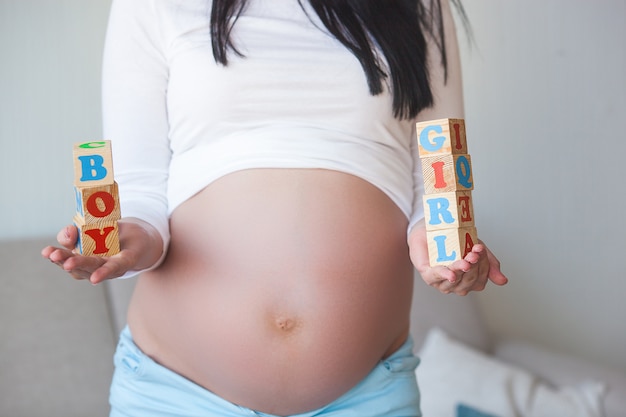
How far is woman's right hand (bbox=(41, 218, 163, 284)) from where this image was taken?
74 centimetres

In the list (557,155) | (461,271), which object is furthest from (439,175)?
(557,155)

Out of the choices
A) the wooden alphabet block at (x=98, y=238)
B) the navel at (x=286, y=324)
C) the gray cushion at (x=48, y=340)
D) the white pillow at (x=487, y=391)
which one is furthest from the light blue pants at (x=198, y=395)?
the white pillow at (x=487, y=391)

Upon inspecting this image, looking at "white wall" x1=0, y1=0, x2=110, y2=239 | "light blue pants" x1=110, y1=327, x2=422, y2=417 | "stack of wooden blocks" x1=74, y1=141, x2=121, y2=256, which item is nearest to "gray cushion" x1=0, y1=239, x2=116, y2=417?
"white wall" x1=0, y1=0, x2=110, y2=239

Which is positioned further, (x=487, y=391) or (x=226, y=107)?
(x=487, y=391)

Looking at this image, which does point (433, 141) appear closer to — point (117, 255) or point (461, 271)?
point (461, 271)

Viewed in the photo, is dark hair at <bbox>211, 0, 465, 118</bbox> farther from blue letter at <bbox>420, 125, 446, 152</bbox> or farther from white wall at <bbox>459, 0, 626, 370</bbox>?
white wall at <bbox>459, 0, 626, 370</bbox>

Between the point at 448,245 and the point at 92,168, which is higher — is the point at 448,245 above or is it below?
below

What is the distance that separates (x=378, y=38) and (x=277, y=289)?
0.40 metres

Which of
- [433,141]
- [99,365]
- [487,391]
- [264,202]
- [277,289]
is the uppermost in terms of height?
[433,141]

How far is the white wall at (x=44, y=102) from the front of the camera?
178cm

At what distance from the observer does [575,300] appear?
8.04ft

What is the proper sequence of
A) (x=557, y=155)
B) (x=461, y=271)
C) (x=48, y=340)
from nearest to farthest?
1. (x=461, y=271)
2. (x=48, y=340)
3. (x=557, y=155)

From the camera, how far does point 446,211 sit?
2.89 ft

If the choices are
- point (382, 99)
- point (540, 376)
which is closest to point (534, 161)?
point (540, 376)
